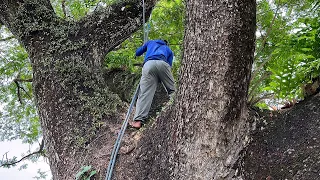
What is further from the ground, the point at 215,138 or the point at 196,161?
the point at 215,138

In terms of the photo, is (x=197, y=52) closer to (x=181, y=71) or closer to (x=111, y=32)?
(x=181, y=71)

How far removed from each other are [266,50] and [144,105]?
2012mm

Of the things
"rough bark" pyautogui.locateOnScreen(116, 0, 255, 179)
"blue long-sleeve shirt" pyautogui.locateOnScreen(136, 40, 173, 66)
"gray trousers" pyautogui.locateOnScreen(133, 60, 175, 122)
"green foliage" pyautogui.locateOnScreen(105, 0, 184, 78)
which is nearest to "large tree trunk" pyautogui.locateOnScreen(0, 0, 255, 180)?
"rough bark" pyautogui.locateOnScreen(116, 0, 255, 179)

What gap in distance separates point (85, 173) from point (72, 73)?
1.23 meters

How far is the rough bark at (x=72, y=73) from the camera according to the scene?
318cm

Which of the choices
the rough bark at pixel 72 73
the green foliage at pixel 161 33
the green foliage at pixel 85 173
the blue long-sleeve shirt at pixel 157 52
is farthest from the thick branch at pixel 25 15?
the green foliage at pixel 85 173

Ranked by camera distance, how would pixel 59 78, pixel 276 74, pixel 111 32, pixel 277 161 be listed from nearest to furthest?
pixel 277 161 < pixel 276 74 < pixel 59 78 < pixel 111 32

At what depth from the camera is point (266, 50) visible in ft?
14.9

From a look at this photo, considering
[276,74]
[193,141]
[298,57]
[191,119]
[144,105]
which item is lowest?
[144,105]

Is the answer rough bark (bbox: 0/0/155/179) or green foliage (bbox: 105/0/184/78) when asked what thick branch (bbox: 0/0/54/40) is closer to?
rough bark (bbox: 0/0/155/179)

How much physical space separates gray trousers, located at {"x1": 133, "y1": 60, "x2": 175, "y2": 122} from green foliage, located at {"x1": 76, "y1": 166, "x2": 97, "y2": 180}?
86 cm

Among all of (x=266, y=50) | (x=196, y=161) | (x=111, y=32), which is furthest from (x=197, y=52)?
(x=266, y=50)

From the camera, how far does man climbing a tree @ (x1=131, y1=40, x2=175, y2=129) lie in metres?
3.66

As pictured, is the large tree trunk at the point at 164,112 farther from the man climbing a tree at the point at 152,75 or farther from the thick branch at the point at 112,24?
the man climbing a tree at the point at 152,75
